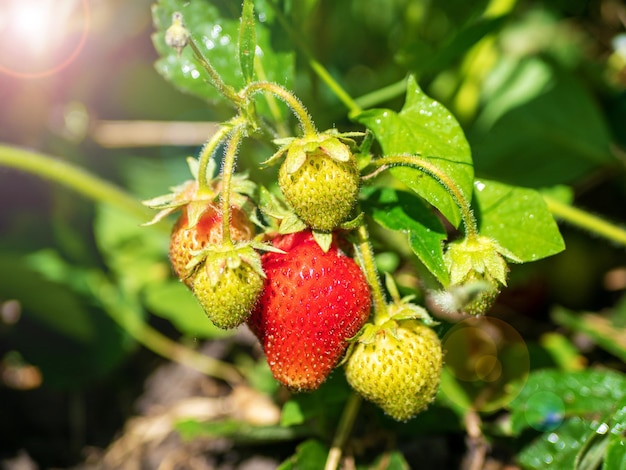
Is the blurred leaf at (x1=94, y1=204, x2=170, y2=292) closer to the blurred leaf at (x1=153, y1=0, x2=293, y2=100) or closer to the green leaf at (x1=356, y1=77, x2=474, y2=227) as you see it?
the blurred leaf at (x1=153, y1=0, x2=293, y2=100)

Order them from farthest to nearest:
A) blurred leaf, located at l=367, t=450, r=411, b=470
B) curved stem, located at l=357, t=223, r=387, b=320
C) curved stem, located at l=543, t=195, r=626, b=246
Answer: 1. curved stem, located at l=543, t=195, r=626, b=246
2. blurred leaf, located at l=367, t=450, r=411, b=470
3. curved stem, located at l=357, t=223, r=387, b=320

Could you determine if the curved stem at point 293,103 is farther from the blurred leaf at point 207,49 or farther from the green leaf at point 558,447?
the green leaf at point 558,447

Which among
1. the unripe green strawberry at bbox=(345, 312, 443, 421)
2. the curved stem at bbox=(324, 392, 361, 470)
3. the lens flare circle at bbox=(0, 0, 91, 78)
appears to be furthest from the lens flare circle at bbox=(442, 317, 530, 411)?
the lens flare circle at bbox=(0, 0, 91, 78)

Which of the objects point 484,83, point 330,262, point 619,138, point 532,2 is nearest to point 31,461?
point 330,262

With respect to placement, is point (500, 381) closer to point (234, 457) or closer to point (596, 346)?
point (596, 346)

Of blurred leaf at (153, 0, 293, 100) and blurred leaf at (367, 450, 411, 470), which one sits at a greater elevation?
blurred leaf at (153, 0, 293, 100)

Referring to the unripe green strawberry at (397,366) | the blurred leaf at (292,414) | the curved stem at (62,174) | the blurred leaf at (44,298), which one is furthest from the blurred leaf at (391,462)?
the blurred leaf at (44,298)
